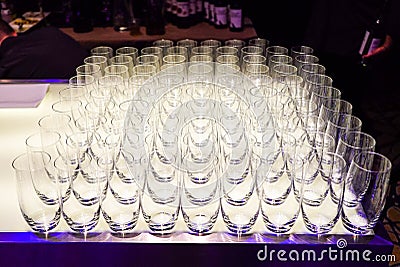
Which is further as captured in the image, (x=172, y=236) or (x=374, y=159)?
(x=374, y=159)

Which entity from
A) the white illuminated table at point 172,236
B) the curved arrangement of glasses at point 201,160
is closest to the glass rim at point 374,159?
the curved arrangement of glasses at point 201,160

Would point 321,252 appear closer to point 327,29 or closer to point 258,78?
point 258,78

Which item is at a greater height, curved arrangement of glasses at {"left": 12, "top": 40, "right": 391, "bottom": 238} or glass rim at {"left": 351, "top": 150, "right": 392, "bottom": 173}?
glass rim at {"left": 351, "top": 150, "right": 392, "bottom": 173}

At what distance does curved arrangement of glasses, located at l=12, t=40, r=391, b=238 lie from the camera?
1022 mm

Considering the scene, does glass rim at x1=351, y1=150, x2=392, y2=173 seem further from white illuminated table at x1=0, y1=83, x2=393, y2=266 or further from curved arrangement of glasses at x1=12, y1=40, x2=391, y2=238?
white illuminated table at x1=0, y1=83, x2=393, y2=266

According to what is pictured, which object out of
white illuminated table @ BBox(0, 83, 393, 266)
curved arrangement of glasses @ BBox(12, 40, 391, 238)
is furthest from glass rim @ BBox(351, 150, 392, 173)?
white illuminated table @ BBox(0, 83, 393, 266)

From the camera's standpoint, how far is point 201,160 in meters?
1.12

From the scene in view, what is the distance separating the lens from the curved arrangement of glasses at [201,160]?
102cm

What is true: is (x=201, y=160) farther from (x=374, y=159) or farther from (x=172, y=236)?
(x=374, y=159)

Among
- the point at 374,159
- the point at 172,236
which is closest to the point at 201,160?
the point at 172,236

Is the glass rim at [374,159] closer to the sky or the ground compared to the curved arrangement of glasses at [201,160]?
closer to the sky

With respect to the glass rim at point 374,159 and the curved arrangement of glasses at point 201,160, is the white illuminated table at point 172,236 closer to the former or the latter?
the curved arrangement of glasses at point 201,160

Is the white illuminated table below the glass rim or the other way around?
below

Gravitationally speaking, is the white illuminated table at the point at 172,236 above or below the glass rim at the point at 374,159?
below
